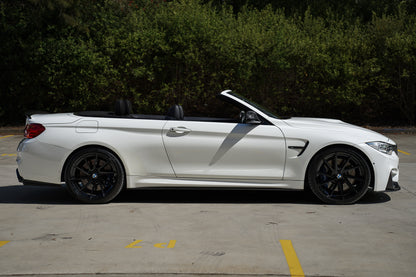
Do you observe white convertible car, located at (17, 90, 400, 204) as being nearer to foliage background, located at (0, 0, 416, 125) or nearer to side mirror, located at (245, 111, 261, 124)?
side mirror, located at (245, 111, 261, 124)

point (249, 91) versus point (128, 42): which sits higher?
point (128, 42)

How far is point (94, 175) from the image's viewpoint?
7.34m

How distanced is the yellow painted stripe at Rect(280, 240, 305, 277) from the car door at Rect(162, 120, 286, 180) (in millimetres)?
1843

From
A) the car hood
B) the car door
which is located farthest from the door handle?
the car hood

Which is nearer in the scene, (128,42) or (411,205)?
(411,205)

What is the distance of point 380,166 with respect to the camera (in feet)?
23.8

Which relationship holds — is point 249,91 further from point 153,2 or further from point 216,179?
point 216,179

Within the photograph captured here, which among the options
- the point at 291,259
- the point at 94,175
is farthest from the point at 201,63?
the point at 291,259

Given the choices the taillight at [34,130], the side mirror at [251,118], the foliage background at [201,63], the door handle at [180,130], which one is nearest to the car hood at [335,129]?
the side mirror at [251,118]

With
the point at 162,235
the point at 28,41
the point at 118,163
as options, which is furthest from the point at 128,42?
the point at 162,235

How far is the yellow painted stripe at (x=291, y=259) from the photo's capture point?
15.3ft

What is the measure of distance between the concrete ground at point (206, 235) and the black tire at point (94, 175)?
0.63 ft

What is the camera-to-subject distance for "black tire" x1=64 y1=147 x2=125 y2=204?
7336mm

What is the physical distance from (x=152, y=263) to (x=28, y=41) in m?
15.6
